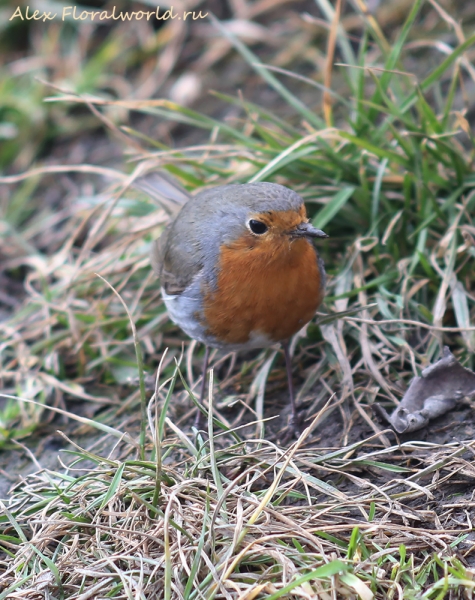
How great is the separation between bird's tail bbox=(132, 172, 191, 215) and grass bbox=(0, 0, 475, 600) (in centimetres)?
8

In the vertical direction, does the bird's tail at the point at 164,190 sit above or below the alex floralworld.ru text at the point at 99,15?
below

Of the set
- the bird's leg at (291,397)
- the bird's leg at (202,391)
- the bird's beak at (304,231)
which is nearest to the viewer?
the bird's beak at (304,231)

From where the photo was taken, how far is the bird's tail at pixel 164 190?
4215 mm

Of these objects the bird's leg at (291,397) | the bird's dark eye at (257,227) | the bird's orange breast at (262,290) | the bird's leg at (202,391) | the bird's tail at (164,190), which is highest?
the bird's dark eye at (257,227)

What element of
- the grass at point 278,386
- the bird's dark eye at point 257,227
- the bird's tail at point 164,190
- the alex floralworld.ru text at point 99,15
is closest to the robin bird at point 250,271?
the bird's dark eye at point 257,227

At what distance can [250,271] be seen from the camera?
125 inches

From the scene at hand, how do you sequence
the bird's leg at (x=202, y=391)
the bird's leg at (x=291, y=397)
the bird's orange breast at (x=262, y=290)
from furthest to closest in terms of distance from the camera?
the bird's leg at (x=202, y=391) < the bird's leg at (x=291, y=397) < the bird's orange breast at (x=262, y=290)

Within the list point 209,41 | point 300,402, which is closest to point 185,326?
point 300,402

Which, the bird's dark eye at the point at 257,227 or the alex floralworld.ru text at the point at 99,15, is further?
the alex floralworld.ru text at the point at 99,15

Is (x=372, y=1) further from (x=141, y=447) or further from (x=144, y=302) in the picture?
(x=141, y=447)

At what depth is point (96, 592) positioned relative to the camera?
253 centimetres

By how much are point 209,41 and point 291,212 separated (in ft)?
12.6

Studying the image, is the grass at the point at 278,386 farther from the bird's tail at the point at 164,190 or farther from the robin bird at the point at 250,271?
the robin bird at the point at 250,271

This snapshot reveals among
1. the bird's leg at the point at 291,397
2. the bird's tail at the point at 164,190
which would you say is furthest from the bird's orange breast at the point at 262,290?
the bird's tail at the point at 164,190
